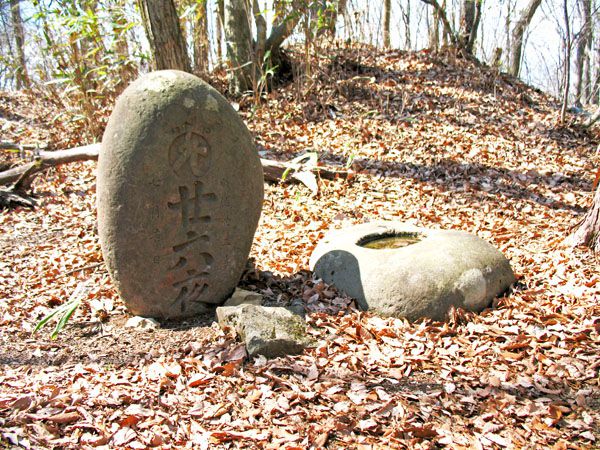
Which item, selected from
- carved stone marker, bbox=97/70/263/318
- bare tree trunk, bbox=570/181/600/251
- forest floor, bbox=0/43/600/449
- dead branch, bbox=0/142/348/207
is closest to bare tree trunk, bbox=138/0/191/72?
dead branch, bbox=0/142/348/207

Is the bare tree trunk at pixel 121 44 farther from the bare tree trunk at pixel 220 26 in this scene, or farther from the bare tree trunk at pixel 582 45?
the bare tree trunk at pixel 582 45

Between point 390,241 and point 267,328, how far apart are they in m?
1.61

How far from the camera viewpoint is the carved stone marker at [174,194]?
10.4 feet

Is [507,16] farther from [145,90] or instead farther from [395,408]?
[395,408]

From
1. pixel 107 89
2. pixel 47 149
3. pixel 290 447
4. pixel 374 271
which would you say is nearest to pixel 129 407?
pixel 290 447

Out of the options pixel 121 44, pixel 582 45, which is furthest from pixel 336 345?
pixel 582 45

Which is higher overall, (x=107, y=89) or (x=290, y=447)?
(x=107, y=89)

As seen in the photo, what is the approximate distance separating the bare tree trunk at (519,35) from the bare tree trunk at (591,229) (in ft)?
21.4

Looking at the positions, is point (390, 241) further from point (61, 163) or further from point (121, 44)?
point (121, 44)

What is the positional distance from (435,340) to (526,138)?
521 cm

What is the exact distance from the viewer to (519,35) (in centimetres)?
973

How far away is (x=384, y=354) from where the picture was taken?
3086 millimetres

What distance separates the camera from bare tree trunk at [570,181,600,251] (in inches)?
159

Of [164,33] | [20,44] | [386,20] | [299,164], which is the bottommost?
[299,164]
